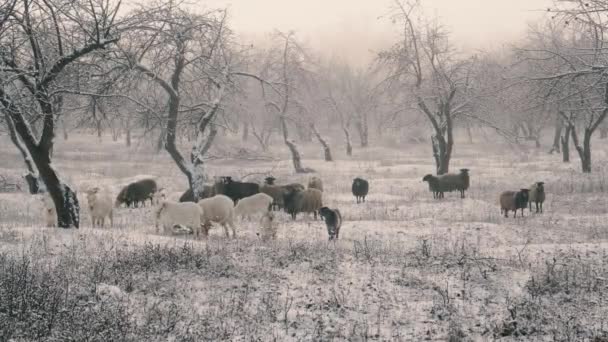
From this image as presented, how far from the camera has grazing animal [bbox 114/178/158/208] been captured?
19.9 m

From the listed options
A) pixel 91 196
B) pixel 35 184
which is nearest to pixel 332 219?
pixel 91 196

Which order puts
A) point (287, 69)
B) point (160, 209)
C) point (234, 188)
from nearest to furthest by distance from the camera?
point (160, 209)
point (234, 188)
point (287, 69)

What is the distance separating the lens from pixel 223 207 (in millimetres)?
11891

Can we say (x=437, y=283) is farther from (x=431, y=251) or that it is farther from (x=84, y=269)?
(x=84, y=269)

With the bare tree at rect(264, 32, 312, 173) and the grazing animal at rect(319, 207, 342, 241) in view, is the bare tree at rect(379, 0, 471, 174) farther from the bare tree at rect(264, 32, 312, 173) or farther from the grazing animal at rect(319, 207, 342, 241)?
the grazing animal at rect(319, 207, 342, 241)

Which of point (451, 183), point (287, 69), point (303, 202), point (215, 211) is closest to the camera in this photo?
point (215, 211)

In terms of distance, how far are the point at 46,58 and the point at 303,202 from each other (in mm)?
8190

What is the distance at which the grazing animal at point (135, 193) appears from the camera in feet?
65.3

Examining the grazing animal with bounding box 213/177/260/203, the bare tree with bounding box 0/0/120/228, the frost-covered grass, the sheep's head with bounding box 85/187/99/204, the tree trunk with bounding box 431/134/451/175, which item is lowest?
the frost-covered grass

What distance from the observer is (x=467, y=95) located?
26.8 meters

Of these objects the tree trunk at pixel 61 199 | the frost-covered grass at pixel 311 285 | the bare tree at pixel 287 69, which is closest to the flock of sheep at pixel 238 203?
the frost-covered grass at pixel 311 285

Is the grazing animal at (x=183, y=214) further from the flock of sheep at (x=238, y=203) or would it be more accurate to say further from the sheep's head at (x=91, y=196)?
the sheep's head at (x=91, y=196)

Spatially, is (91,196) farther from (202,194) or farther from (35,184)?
(35,184)

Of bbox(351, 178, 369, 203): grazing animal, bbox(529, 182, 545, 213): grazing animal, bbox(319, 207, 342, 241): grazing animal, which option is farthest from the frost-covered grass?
bbox(351, 178, 369, 203): grazing animal
